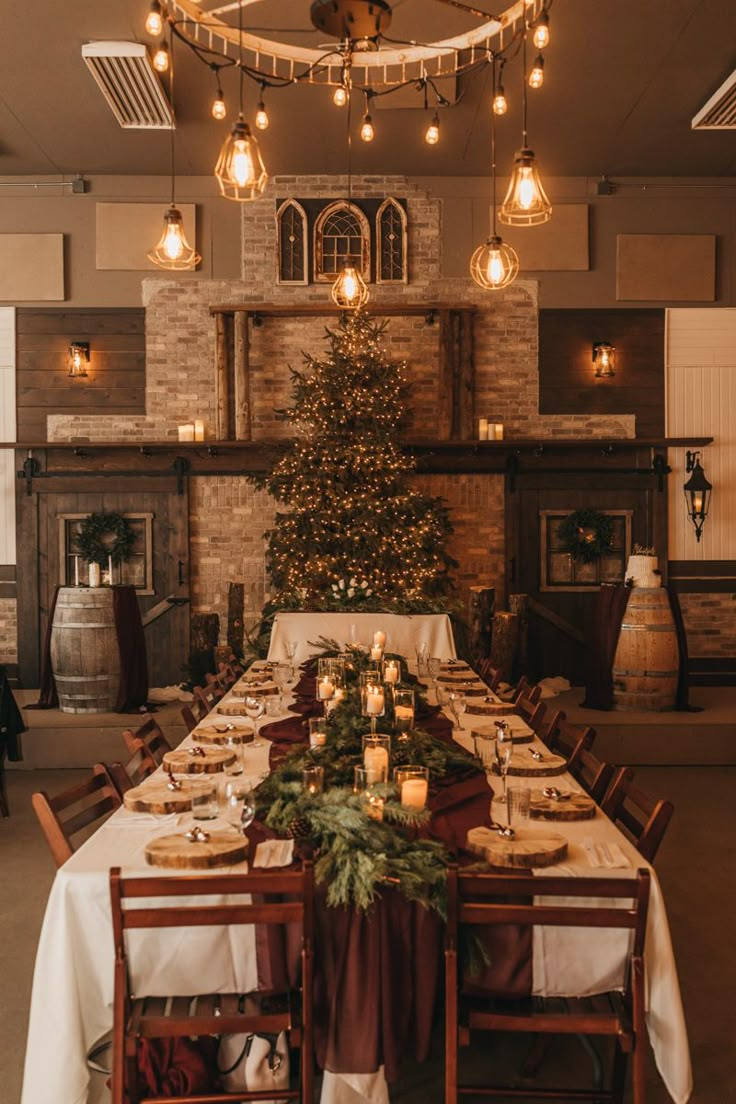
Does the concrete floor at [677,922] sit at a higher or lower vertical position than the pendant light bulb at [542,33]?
lower

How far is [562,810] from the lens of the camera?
2.85 m

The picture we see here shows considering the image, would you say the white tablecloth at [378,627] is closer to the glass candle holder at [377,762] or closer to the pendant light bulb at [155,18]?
the glass candle holder at [377,762]

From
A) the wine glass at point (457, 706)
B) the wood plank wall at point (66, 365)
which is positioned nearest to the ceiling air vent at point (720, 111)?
the wine glass at point (457, 706)

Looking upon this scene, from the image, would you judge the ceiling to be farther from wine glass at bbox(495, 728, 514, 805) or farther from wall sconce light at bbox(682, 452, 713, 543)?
Answer: wine glass at bbox(495, 728, 514, 805)

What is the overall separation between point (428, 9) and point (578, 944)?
241 inches

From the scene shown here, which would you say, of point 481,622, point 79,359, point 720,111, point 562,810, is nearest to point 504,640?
point 481,622

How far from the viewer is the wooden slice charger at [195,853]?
243 cm

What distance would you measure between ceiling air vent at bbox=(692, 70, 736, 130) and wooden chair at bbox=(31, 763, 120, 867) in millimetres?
6790

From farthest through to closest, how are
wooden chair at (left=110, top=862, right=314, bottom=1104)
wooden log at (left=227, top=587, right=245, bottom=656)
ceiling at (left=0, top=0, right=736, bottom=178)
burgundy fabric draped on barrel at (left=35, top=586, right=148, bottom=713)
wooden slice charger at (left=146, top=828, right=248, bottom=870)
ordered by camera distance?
wooden log at (left=227, top=587, right=245, bottom=656) → burgundy fabric draped on barrel at (left=35, top=586, right=148, bottom=713) → ceiling at (left=0, top=0, right=736, bottom=178) → wooden slice charger at (left=146, top=828, right=248, bottom=870) → wooden chair at (left=110, top=862, right=314, bottom=1104)

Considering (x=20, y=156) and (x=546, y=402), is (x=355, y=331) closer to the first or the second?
(x=546, y=402)

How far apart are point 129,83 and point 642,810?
6568 mm

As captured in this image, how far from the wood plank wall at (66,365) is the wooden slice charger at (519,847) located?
7.54 metres

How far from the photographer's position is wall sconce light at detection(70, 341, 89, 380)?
909cm

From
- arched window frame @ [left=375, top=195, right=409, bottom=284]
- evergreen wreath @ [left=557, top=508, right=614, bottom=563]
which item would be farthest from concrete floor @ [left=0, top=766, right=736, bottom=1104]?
arched window frame @ [left=375, top=195, right=409, bottom=284]
